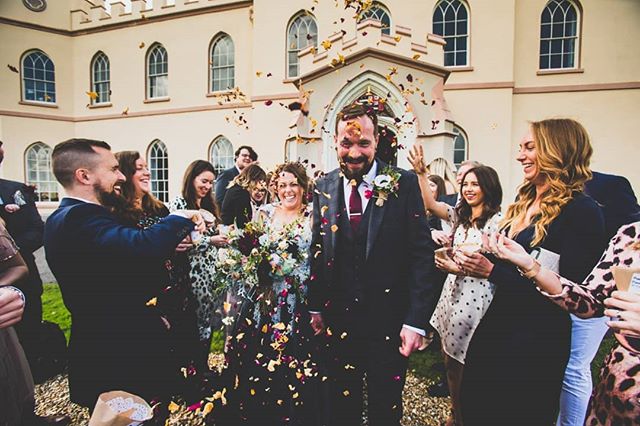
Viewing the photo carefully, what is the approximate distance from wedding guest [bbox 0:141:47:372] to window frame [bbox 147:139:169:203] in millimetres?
13841

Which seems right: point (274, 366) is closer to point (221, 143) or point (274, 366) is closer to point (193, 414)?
point (193, 414)

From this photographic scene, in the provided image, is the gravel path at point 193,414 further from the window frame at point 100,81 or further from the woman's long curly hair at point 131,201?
the window frame at point 100,81

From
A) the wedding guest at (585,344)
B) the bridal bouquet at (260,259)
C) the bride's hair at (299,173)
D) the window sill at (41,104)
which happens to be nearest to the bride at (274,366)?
the bridal bouquet at (260,259)

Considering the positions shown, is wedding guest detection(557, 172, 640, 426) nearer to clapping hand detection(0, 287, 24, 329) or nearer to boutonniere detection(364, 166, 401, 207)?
boutonniere detection(364, 166, 401, 207)

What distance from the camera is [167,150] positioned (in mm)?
16938

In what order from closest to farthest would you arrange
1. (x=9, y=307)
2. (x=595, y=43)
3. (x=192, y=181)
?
(x=9, y=307)
(x=192, y=181)
(x=595, y=43)

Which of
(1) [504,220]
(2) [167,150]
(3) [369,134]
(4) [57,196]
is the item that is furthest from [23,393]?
(4) [57,196]

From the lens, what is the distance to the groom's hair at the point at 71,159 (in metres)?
2.08

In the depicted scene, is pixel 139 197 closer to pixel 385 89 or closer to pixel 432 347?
pixel 432 347

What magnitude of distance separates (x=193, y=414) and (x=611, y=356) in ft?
10.8

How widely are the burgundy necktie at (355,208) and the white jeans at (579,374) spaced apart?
182cm

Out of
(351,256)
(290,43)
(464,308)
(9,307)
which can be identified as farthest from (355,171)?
(290,43)

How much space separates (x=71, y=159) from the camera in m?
2.09

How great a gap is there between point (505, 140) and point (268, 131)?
29.8 ft
